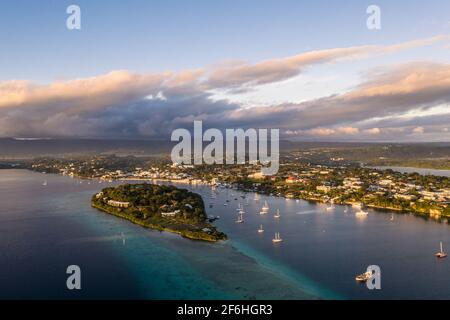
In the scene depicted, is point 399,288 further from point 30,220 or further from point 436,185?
point 436,185

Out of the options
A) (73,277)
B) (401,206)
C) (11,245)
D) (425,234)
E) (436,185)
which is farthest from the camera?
(436,185)

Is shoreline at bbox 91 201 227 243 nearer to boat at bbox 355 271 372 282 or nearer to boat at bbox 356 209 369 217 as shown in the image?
boat at bbox 355 271 372 282

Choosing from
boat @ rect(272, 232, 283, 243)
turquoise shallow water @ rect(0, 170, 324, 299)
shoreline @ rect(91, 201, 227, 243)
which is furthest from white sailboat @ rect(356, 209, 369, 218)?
turquoise shallow water @ rect(0, 170, 324, 299)

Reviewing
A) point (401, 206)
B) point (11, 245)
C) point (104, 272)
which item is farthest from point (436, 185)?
point (11, 245)

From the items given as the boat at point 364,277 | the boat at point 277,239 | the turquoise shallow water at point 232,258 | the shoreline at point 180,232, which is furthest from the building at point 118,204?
the boat at point 364,277

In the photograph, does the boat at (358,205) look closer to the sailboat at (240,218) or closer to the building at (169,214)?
the sailboat at (240,218)

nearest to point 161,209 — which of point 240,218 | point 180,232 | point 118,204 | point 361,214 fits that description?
point 118,204
